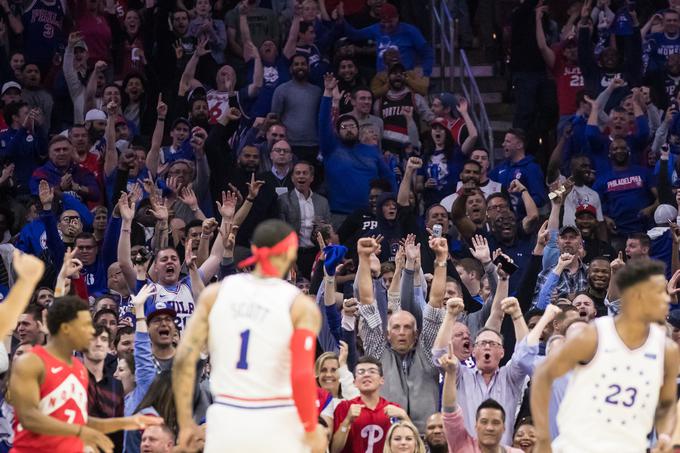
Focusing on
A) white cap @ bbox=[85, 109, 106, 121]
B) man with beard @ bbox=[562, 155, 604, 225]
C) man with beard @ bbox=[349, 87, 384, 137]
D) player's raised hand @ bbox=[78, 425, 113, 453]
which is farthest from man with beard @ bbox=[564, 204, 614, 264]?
player's raised hand @ bbox=[78, 425, 113, 453]

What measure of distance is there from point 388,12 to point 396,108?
6.17 ft

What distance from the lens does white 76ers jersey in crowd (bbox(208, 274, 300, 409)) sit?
8.17 metres

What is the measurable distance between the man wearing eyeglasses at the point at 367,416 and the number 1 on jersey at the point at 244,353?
125 inches

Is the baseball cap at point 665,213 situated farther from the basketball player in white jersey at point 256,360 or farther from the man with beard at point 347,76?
the basketball player in white jersey at point 256,360

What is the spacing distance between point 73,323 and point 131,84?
32.9ft

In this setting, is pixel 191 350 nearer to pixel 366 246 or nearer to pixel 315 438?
pixel 315 438

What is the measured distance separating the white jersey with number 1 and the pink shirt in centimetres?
297

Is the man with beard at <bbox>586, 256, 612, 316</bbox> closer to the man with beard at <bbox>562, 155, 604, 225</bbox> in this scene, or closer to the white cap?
the man with beard at <bbox>562, 155, 604, 225</bbox>

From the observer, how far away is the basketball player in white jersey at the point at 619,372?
8422 millimetres

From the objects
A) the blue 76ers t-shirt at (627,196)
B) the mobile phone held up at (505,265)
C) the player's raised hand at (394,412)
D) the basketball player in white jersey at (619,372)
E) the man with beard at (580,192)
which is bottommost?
the blue 76ers t-shirt at (627,196)

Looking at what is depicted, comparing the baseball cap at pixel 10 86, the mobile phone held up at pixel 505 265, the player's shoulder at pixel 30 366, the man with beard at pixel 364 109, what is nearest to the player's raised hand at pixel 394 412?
the mobile phone held up at pixel 505 265

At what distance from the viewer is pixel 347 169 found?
16.9m

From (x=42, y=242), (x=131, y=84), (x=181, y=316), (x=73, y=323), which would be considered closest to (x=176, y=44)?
(x=131, y=84)

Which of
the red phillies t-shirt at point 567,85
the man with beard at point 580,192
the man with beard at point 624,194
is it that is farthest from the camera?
the red phillies t-shirt at point 567,85
